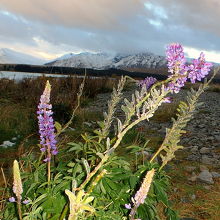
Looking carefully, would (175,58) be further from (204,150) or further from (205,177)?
(204,150)

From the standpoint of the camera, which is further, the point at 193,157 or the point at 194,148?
the point at 194,148

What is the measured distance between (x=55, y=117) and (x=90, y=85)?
8235 mm

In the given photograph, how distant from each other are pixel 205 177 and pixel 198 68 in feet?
Result: 10.2

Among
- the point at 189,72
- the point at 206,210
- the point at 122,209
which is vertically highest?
the point at 189,72

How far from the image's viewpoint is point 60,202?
94.5 inches

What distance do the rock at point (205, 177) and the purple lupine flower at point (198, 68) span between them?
3.02 metres

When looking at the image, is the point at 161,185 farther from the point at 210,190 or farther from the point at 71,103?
the point at 71,103

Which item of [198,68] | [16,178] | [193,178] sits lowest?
[193,178]

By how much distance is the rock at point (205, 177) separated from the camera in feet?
15.4

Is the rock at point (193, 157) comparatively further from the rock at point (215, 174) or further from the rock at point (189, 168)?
the rock at point (215, 174)

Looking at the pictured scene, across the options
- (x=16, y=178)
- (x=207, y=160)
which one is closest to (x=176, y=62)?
(x=16, y=178)

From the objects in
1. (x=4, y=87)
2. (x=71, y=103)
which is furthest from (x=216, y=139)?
(x=4, y=87)

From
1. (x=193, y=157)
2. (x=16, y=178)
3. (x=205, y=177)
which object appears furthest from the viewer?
(x=193, y=157)

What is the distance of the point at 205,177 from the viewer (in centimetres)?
476
